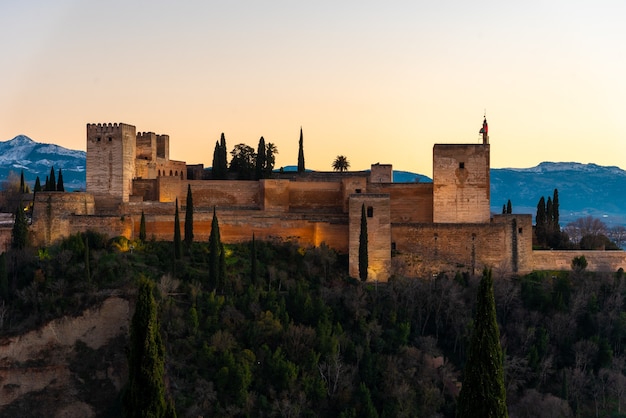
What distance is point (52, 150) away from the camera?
112250mm

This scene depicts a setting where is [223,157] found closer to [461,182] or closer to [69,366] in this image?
[461,182]

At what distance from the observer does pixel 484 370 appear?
14.7 meters

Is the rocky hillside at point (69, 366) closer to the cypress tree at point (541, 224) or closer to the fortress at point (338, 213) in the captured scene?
the fortress at point (338, 213)

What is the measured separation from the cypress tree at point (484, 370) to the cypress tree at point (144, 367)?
5.83 meters

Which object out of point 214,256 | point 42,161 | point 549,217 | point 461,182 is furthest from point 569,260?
point 42,161

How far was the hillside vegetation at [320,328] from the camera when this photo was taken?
24.8 metres

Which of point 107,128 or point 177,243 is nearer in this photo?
point 177,243

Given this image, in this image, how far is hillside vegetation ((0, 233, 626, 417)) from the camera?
24797mm

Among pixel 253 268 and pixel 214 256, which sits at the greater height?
pixel 214 256

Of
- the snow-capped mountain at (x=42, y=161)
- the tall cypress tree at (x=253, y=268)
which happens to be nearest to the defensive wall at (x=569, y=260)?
the tall cypress tree at (x=253, y=268)

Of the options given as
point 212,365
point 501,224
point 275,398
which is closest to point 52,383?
point 212,365

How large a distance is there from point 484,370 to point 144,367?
6488mm

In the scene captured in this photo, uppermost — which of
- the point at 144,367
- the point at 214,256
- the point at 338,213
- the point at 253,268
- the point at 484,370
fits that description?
the point at 338,213

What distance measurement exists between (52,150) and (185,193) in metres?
85.1
